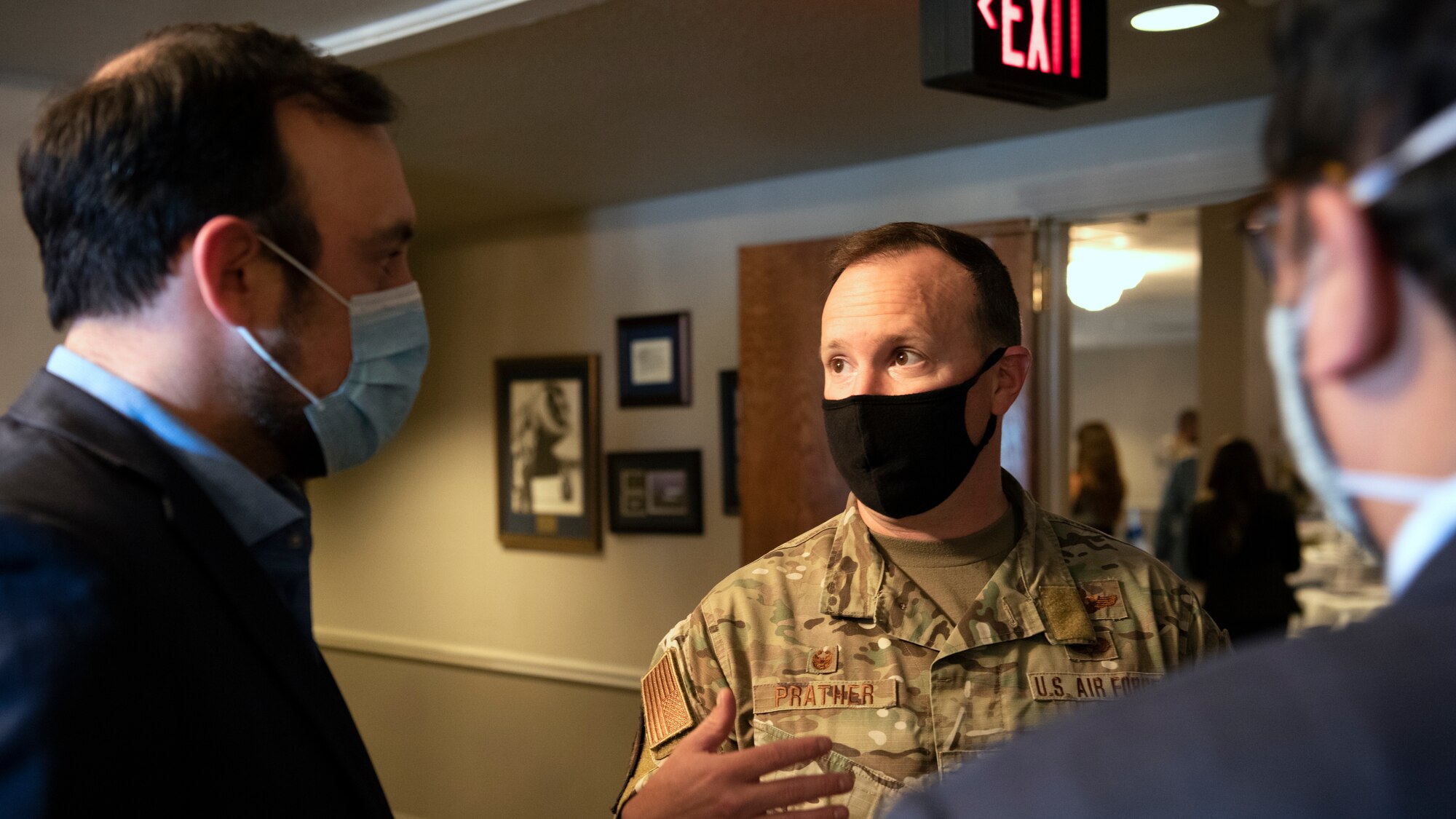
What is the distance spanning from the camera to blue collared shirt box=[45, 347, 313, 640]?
3.28ft

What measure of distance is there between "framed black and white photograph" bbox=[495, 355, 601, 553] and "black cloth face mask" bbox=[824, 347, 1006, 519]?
291 cm

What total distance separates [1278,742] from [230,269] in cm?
97

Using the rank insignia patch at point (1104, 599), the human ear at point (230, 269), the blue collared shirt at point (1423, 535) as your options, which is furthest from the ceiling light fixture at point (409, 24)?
the blue collared shirt at point (1423, 535)

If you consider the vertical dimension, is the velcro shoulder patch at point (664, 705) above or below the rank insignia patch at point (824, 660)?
below

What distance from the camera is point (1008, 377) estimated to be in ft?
5.63

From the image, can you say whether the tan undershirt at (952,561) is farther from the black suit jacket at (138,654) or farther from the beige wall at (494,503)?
the beige wall at (494,503)

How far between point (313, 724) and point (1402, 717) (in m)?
0.84

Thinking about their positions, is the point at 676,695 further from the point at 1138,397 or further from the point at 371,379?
the point at 1138,397

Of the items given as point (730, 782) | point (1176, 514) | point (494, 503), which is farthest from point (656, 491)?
point (730, 782)

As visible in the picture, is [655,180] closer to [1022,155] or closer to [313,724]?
[1022,155]

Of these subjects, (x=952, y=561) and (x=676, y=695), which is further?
(x=952, y=561)

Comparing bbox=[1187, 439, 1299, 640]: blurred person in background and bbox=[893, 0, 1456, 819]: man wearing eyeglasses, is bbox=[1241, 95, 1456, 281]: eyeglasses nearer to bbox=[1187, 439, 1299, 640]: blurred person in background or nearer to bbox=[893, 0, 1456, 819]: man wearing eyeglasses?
bbox=[893, 0, 1456, 819]: man wearing eyeglasses

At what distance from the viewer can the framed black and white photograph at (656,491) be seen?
4.19m

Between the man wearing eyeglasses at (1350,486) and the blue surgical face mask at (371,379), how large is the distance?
2.82 feet
